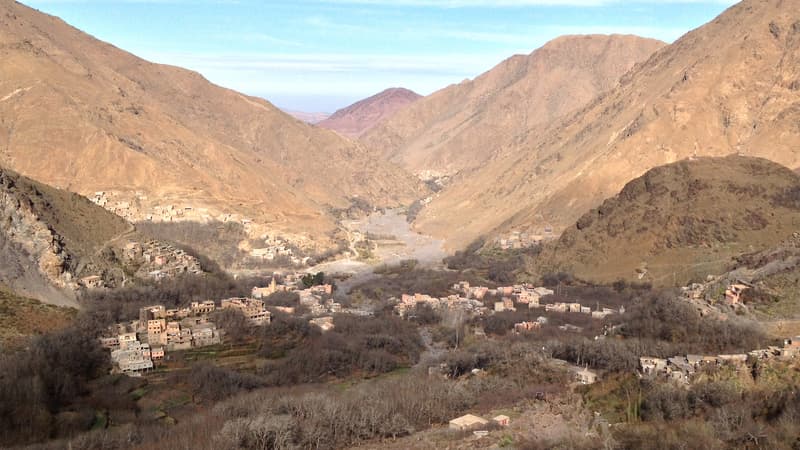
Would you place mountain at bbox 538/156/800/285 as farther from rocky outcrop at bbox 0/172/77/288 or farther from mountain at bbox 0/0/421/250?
rocky outcrop at bbox 0/172/77/288

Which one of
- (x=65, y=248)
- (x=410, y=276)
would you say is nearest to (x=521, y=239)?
(x=410, y=276)

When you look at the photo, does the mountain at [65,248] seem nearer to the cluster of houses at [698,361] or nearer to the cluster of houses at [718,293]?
the cluster of houses at [698,361]

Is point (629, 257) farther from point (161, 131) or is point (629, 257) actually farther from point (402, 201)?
point (402, 201)

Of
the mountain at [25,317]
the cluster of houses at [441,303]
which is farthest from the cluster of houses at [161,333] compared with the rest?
the cluster of houses at [441,303]

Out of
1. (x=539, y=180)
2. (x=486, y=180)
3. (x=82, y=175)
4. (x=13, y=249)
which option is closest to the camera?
(x=13, y=249)

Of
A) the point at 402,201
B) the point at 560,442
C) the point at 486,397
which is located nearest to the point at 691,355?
the point at 486,397

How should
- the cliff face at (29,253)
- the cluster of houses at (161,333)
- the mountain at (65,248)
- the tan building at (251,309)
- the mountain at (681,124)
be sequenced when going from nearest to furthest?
the cluster of houses at (161,333)
the cliff face at (29,253)
the mountain at (65,248)
the tan building at (251,309)
the mountain at (681,124)

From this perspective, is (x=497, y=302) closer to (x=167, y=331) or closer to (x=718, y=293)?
(x=718, y=293)
